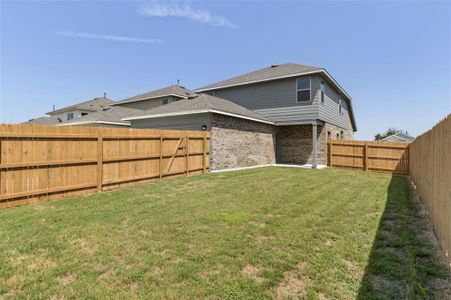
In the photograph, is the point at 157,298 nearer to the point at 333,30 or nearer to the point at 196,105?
the point at 196,105

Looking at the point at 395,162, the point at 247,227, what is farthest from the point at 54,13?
the point at 395,162

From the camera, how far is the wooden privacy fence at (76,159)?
5660mm

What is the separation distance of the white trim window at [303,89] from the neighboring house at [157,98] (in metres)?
11.5

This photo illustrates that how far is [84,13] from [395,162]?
17.6 m

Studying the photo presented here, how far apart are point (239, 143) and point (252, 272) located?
37.3 ft

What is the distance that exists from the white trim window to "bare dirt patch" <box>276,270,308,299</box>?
46.9 ft

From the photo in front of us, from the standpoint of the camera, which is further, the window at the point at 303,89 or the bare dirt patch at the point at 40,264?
the window at the point at 303,89

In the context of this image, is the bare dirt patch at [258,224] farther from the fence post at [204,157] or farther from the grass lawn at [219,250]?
the fence post at [204,157]

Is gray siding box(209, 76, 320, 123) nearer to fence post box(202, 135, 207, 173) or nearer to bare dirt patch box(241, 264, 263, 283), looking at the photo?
fence post box(202, 135, 207, 173)

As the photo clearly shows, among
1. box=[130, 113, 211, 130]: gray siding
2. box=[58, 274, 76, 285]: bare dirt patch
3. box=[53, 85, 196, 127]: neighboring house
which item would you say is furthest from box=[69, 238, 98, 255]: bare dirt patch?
box=[53, 85, 196, 127]: neighboring house

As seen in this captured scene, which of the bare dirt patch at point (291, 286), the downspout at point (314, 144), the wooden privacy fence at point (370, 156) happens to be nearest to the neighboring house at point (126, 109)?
the downspout at point (314, 144)

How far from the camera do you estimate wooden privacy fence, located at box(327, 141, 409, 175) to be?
43.0ft

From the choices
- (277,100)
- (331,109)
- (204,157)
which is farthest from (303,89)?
(204,157)

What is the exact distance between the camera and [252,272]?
2863mm
